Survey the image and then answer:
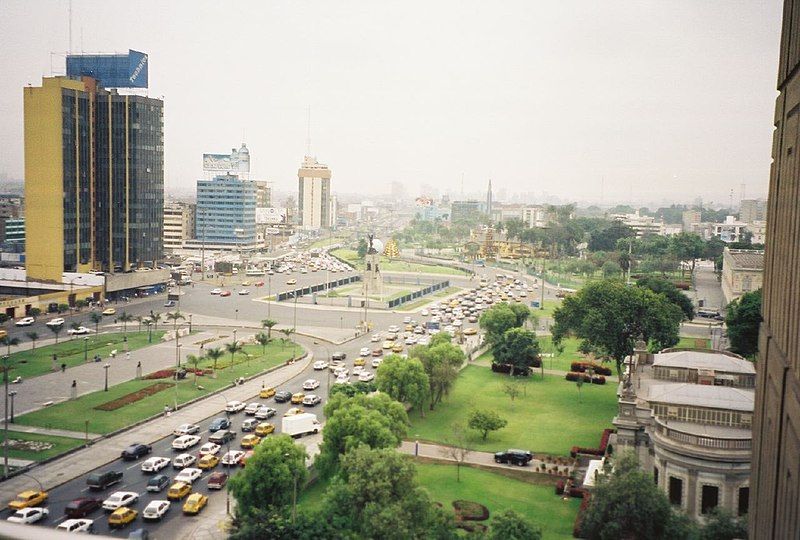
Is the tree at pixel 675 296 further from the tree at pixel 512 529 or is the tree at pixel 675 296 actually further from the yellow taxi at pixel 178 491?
the yellow taxi at pixel 178 491

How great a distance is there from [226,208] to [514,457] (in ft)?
137

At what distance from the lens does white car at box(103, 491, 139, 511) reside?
9367mm

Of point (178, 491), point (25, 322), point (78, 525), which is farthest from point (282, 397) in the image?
point (25, 322)

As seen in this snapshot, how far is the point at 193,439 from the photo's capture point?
39.8 ft

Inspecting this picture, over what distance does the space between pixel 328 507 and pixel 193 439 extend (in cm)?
473

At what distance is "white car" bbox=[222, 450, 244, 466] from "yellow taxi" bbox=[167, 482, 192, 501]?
1164 millimetres

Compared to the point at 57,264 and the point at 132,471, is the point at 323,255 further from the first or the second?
the point at 132,471

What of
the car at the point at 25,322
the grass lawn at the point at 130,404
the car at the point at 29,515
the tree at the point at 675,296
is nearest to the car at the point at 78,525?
the car at the point at 29,515

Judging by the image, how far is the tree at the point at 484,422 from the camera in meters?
12.4

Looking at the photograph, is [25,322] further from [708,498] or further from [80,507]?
[708,498]

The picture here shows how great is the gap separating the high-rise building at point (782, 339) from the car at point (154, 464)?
8262 mm

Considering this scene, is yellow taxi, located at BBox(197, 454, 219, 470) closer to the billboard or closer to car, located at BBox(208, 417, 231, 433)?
car, located at BBox(208, 417, 231, 433)

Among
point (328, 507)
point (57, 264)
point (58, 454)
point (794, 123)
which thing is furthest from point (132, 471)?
point (57, 264)

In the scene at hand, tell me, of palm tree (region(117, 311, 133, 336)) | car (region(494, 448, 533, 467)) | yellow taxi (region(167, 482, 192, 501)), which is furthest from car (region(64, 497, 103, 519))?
palm tree (region(117, 311, 133, 336))
